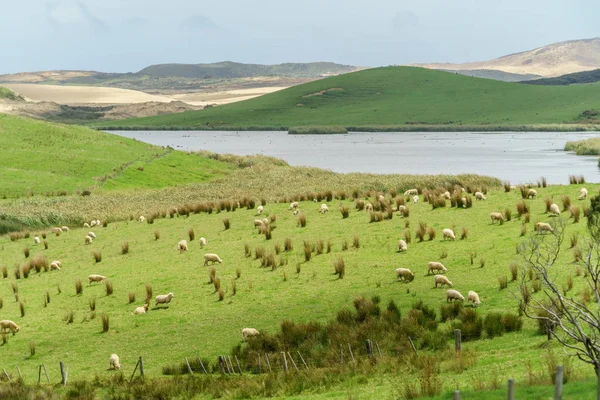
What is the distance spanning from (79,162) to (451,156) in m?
55.4

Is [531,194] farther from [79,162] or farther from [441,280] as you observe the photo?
[79,162]

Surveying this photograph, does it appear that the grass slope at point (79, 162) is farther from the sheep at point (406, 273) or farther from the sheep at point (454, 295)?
the sheep at point (454, 295)

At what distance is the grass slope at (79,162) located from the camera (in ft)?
189

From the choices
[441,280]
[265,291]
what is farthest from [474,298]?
[265,291]

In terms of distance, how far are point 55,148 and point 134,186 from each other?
16511 mm

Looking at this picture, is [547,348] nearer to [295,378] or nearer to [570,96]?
[295,378]

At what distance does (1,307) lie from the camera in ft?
78.0

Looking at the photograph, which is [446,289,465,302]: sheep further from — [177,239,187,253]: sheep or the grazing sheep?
the grazing sheep

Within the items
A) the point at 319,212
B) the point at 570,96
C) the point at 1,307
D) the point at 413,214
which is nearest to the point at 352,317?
the point at 1,307

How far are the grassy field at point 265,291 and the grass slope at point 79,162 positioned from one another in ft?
80.2

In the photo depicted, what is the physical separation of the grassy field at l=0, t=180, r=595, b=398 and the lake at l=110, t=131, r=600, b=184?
125ft

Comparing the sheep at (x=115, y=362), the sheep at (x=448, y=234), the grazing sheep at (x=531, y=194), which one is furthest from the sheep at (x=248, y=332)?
the grazing sheep at (x=531, y=194)

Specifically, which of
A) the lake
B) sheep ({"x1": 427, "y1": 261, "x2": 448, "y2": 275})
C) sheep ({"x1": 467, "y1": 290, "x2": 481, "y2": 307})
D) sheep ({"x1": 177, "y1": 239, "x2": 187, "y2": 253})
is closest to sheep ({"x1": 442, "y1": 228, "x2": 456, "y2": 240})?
sheep ({"x1": 427, "y1": 261, "x2": 448, "y2": 275})

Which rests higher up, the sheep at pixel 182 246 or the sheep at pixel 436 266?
the sheep at pixel 436 266
